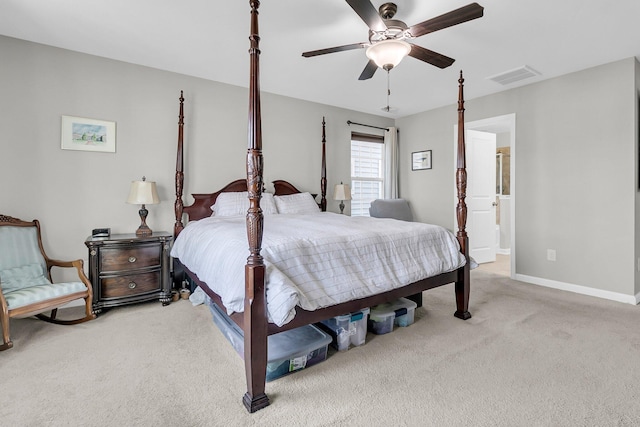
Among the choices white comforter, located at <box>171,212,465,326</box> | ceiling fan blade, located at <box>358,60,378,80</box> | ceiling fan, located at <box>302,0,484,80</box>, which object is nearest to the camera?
white comforter, located at <box>171,212,465,326</box>

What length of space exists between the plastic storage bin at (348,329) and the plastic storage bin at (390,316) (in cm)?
16

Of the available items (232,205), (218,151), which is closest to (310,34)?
(218,151)

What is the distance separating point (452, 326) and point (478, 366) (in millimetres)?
619

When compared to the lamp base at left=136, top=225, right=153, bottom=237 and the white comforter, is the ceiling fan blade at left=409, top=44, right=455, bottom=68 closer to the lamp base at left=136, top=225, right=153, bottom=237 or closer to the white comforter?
the white comforter

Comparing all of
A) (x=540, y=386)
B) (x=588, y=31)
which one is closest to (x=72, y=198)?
(x=540, y=386)

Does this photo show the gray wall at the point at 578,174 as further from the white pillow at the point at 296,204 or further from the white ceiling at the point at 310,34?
the white pillow at the point at 296,204

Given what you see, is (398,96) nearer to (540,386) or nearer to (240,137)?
(240,137)

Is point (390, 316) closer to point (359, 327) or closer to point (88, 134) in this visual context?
point (359, 327)

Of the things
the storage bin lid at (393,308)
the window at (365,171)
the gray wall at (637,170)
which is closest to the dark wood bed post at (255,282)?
Result: the storage bin lid at (393,308)

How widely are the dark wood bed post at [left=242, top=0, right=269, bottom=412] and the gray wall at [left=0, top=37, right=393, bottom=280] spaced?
241 centimetres

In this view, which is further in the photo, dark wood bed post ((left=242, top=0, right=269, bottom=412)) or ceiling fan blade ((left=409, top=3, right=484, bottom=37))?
ceiling fan blade ((left=409, top=3, right=484, bottom=37))

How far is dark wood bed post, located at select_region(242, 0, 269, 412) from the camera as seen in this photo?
5.31ft

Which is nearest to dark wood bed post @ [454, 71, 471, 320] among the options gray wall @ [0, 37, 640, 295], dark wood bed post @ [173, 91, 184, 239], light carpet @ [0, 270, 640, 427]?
light carpet @ [0, 270, 640, 427]

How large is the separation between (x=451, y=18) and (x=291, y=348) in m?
2.26
